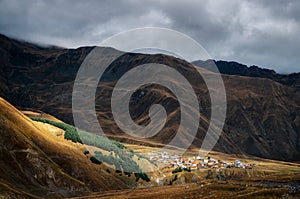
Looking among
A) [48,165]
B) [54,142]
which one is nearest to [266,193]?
[48,165]

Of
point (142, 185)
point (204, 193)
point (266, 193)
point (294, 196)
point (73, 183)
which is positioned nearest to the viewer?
point (294, 196)

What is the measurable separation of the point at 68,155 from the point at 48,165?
20.5m

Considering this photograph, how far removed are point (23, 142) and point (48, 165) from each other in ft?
37.8

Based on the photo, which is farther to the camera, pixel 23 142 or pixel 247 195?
pixel 23 142

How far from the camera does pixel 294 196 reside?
71875 millimetres

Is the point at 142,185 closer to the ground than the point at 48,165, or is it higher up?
closer to the ground

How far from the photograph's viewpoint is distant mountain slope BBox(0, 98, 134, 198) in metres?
116

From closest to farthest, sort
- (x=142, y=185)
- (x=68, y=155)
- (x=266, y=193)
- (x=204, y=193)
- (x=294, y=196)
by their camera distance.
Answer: (x=294, y=196) → (x=266, y=193) → (x=204, y=193) → (x=68, y=155) → (x=142, y=185)

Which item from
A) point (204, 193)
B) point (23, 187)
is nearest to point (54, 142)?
point (23, 187)

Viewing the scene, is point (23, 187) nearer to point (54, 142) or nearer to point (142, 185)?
point (54, 142)

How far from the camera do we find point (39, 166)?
129000 mm

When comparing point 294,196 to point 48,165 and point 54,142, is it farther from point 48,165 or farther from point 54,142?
point 54,142

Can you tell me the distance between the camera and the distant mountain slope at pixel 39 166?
116 meters

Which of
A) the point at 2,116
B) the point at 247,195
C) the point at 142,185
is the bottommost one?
the point at 142,185
